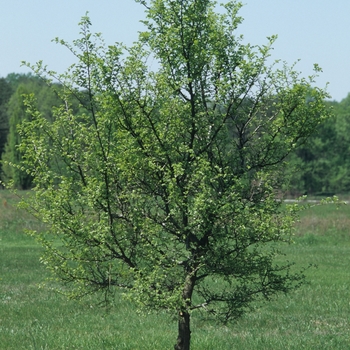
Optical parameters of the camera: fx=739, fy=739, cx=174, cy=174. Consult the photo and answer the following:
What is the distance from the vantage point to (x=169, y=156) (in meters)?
7.39

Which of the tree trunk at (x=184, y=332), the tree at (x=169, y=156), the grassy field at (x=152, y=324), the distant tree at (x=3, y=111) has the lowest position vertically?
the grassy field at (x=152, y=324)

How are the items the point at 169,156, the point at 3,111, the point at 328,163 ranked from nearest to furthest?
the point at 169,156 → the point at 328,163 → the point at 3,111

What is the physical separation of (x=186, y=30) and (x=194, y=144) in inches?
45.2

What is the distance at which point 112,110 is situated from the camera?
729 cm

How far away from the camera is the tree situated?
727cm

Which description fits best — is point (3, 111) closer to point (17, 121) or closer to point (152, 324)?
point (17, 121)

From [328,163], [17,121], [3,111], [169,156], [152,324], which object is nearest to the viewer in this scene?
[169,156]

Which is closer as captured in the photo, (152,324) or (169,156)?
(169,156)

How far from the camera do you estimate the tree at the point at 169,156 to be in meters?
7.27

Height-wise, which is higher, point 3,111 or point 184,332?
point 3,111

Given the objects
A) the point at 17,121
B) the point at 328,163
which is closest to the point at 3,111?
the point at 17,121

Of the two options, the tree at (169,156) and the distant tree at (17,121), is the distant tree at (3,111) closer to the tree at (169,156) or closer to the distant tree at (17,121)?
the distant tree at (17,121)

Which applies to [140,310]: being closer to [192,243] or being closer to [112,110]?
[192,243]

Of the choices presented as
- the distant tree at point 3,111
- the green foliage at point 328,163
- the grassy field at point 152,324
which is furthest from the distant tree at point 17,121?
the green foliage at point 328,163
